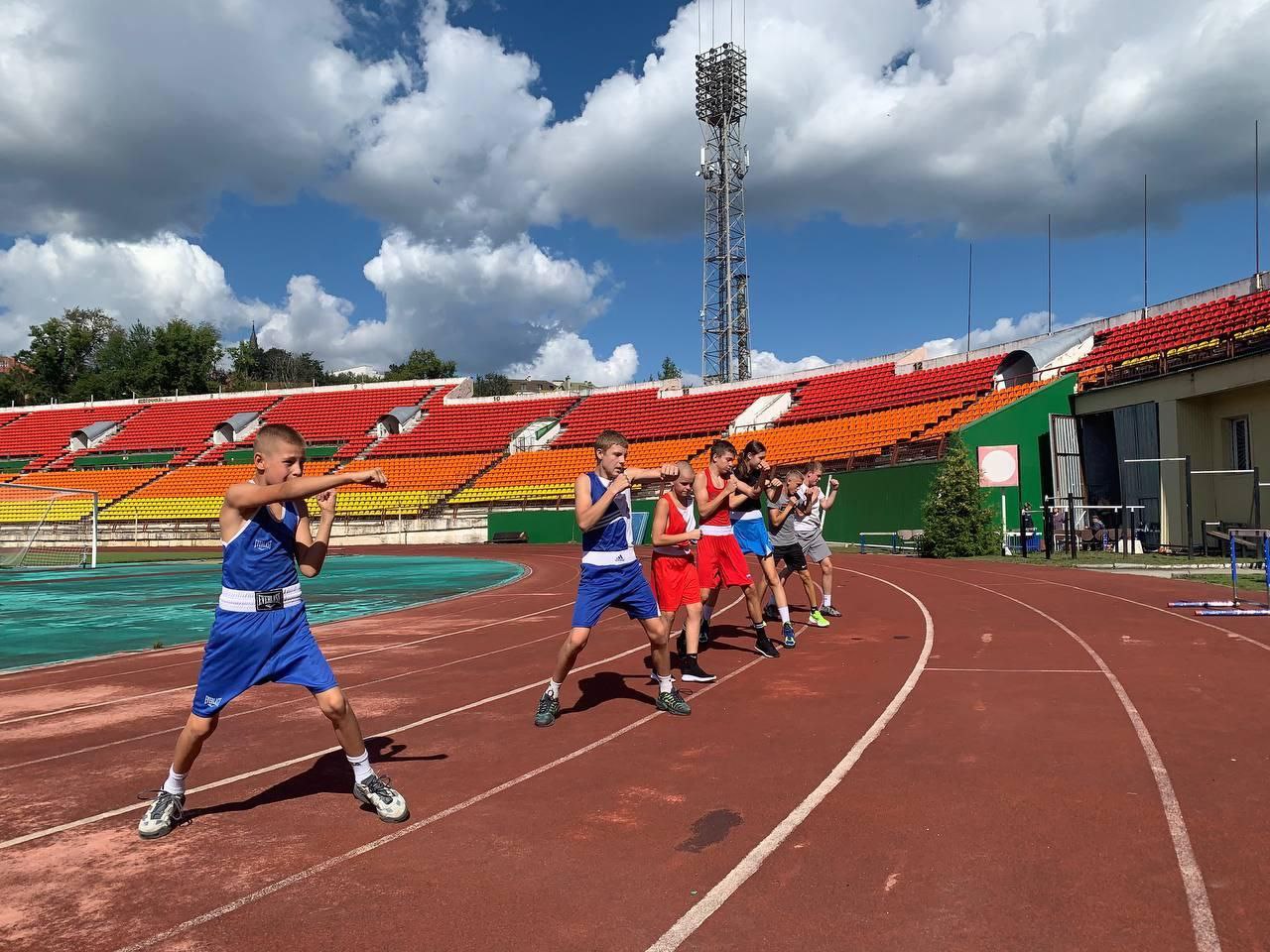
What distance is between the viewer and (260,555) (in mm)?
4098

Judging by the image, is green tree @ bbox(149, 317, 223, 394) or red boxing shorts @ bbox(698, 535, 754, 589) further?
green tree @ bbox(149, 317, 223, 394)

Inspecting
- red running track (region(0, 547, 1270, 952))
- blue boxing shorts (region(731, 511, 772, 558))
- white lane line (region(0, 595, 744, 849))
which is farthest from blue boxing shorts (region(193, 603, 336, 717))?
blue boxing shorts (region(731, 511, 772, 558))

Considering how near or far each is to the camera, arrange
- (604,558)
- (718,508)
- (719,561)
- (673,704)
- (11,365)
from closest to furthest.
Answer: (604,558) < (673,704) < (718,508) < (719,561) < (11,365)

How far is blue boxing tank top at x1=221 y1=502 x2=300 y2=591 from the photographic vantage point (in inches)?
160

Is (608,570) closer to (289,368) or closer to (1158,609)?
(1158,609)

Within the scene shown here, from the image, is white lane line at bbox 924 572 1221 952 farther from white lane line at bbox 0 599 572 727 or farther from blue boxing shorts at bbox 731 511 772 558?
white lane line at bbox 0 599 572 727

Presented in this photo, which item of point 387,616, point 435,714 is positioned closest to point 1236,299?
point 387,616

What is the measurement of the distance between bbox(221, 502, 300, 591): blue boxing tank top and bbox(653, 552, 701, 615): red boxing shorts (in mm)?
3206

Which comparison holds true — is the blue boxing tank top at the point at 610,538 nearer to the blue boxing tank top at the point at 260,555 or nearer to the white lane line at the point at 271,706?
the blue boxing tank top at the point at 260,555

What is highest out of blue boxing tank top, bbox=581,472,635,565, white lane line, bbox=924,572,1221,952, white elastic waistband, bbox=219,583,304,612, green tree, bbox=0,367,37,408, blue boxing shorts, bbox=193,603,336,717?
green tree, bbox=0,367,37,408

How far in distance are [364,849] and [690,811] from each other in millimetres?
1540

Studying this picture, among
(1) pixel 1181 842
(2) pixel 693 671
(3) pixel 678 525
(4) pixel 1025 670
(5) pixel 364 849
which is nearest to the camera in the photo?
(1) pixel 1181 842

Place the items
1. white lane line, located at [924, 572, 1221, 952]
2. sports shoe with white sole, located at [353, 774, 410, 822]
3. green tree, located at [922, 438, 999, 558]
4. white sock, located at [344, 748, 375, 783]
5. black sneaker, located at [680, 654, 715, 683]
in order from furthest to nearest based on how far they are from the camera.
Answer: green tree, located at [922, 438, 999, 558] → black sneaker, located at [680, 654, 715, 683] → white sock, located at [344, 748, 375, 783] → sports shoe with white sole, located at [353, 774, 410, 822] → white lane line, located at [924, 572, 1221, 952]

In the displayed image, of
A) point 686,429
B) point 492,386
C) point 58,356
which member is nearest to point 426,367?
point 492,386
